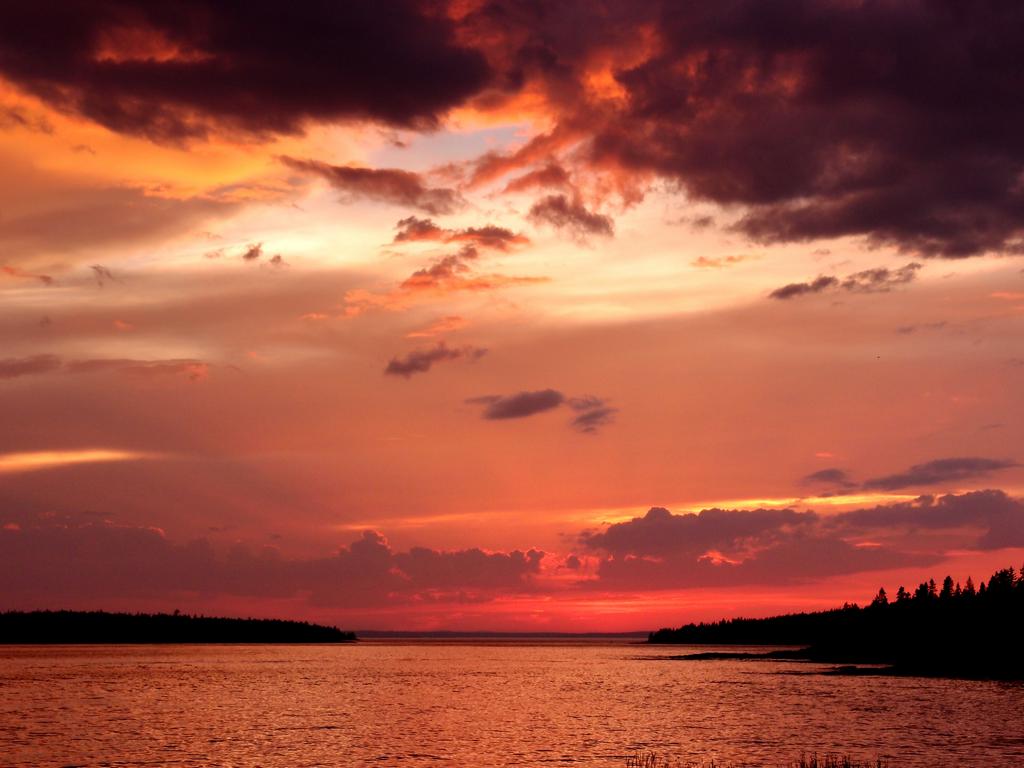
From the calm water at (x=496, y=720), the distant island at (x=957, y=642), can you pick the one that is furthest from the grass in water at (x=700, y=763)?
the distant island at (x=957, y=642)

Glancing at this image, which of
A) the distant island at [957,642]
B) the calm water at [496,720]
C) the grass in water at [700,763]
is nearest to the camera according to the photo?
the grass in water at [700,763]

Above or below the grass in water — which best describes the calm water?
below

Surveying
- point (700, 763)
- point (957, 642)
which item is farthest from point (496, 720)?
point (957, 642)

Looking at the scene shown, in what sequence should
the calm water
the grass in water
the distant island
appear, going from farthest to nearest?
the distant island
the calm water
the grass in water

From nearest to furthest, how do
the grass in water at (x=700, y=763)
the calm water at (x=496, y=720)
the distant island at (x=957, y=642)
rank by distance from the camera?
1. the grass in water at (x=700, y=763)
2. the calm water at (x=496, y=720)
3. the distant island at (x=957, y=642)

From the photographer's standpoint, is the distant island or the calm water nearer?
the calm water

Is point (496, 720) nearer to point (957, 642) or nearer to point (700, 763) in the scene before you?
point (700, 763)

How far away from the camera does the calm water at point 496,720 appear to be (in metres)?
65.1

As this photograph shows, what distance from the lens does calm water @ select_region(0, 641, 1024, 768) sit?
6506cm

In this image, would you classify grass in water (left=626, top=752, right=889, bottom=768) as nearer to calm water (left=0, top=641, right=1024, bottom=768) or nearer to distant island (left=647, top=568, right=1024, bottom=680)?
calm water (left=0, top=641, right=1024, bottom=768)

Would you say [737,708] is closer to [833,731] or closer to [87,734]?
[833,731]

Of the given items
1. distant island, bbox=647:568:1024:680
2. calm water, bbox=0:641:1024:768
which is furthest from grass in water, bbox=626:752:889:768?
distant island, bbox=647:568:1024:680

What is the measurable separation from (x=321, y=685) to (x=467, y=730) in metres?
58.8

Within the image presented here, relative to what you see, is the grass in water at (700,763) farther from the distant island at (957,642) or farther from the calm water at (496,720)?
the distant island at (957,642)
